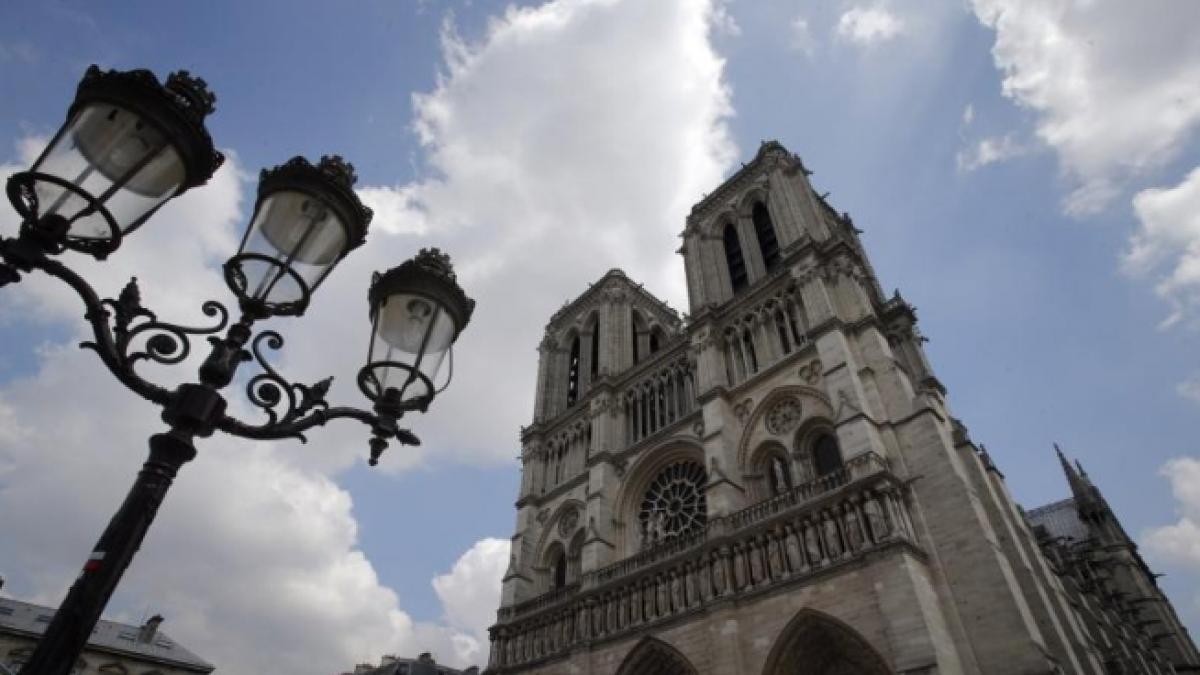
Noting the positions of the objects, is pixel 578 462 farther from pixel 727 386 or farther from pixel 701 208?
pixel 701 208

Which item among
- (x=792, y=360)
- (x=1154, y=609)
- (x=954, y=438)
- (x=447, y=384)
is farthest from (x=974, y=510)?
(x=1154, y=609)

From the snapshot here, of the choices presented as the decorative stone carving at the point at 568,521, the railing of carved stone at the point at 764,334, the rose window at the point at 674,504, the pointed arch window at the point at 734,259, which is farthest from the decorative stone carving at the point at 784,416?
the decorative stone carving at the point at 568,521

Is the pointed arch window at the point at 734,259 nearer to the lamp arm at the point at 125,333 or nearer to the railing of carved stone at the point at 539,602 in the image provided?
the railing of carved stone at the point at 539,602

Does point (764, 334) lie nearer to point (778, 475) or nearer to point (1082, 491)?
point (778, 475)

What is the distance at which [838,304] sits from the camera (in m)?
18.2

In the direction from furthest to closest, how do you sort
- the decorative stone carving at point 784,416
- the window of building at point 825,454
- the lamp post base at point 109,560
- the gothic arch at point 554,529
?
the gothic arch at point 554,529
the decorative stone carving at point 784,416
the window of building at point 825,454
the lamp post base at point 109,560

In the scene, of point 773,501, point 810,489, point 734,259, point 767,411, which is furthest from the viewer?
point 734,259

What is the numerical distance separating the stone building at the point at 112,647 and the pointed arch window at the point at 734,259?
27.9 m

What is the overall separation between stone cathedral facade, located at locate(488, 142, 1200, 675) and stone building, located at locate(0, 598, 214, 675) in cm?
1751

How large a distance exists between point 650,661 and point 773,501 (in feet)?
16.7

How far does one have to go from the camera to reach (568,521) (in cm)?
2308

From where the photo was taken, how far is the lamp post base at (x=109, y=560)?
7.97 ft

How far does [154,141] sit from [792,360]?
16747 millimetres

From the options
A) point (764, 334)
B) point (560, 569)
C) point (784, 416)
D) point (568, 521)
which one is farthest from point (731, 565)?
point (560, 569)
